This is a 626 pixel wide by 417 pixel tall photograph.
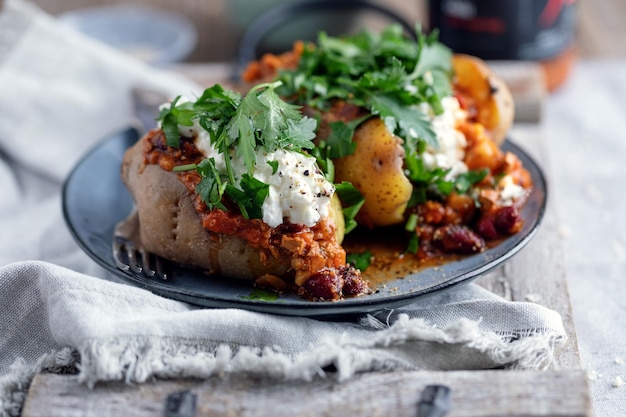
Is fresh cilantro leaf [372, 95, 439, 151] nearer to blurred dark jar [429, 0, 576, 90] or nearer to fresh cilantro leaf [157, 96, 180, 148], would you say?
fresh cilantro leaf [157, 96, 180, 148]

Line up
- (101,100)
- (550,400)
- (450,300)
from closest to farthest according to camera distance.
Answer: (550,400) → (450,300) → (101,100)

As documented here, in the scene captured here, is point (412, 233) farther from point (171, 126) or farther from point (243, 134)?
point (171, 126)

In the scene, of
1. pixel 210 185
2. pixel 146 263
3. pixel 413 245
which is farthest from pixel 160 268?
pixel 413 245

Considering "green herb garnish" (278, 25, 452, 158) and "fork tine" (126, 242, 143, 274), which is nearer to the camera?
"fork tine" (126, 242, 143, 274)

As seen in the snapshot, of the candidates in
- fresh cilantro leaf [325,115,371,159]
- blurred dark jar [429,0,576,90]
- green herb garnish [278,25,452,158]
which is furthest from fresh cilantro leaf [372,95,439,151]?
blurred dark jar [429,0,576,90]

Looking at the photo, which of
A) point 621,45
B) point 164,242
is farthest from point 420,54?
point 621,45

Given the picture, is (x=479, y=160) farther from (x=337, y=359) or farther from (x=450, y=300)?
(x=337, y=359)
